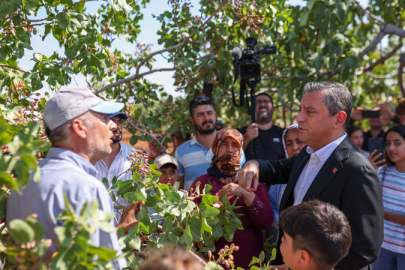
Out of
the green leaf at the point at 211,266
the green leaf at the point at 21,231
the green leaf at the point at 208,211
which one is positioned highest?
the green leaf at the point at 21,231

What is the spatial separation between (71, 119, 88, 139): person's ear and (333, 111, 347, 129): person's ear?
144 cm

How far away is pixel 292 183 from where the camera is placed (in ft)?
7.73

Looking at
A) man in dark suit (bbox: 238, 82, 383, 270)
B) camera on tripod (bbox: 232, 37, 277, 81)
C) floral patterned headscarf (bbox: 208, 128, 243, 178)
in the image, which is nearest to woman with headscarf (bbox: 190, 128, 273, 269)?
floral patterned headscarf (bbox: 208, 128, 243, 178)

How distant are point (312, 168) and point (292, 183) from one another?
166 millimetres

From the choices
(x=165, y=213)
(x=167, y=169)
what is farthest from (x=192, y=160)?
(x=165, y=213)

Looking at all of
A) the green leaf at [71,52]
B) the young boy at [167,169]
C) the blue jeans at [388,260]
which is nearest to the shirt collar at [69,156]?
the green leaf at [71,52]

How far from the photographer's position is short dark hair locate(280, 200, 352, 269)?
5.39ft

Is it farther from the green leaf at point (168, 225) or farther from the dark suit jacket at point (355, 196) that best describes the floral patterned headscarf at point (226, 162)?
the green leaf at point (168, 225)

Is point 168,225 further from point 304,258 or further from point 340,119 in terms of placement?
point 340,119

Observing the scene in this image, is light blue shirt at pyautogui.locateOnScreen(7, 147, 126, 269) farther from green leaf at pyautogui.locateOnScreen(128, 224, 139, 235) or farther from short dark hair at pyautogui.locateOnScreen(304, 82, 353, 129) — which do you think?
short dark hair at pyautogui.locateOnScreen(304, 82, 353, 129)

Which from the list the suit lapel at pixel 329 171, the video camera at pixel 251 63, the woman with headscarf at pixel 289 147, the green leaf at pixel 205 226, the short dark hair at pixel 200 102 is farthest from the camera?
the short dark hair at pixel 200 102

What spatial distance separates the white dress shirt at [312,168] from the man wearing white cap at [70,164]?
123 cm

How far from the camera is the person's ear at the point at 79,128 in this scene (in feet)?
4.98

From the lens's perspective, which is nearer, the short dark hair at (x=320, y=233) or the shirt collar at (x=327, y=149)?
the short dark hair at (x=320, y=233)
